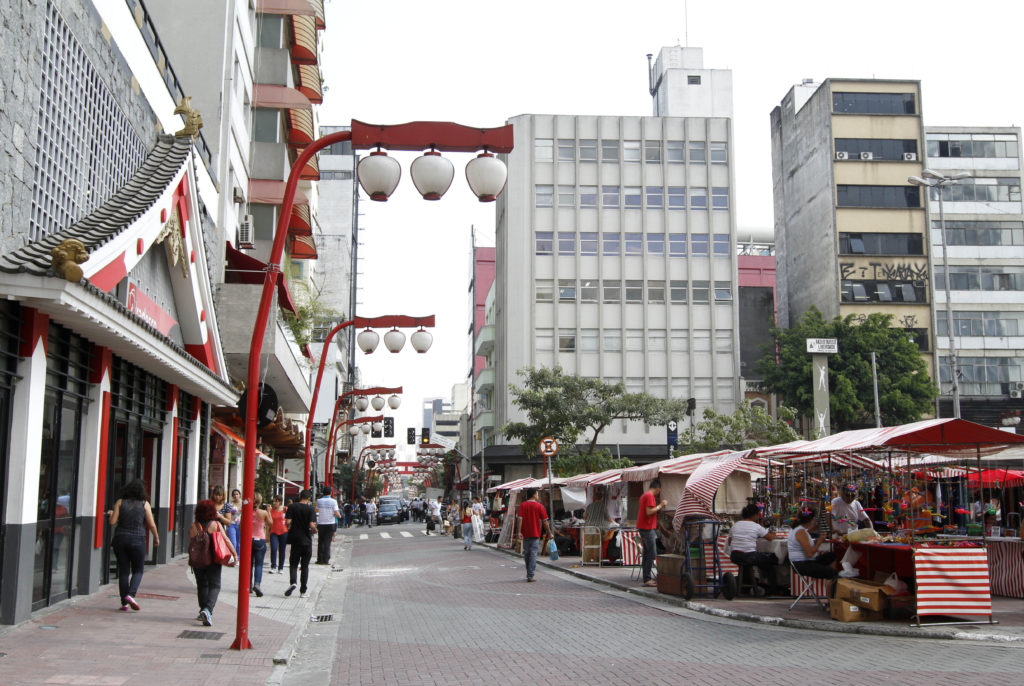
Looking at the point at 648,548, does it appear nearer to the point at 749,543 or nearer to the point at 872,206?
the point at 749,543

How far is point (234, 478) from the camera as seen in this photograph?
33312 millimetres

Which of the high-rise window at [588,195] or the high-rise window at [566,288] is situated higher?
the high-rise window at [588,195]

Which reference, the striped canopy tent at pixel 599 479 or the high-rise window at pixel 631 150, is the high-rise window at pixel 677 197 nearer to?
the high-rise window at pixel 631 150

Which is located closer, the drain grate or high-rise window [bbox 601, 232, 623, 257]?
the drain grate

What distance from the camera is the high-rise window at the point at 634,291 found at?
194 ft

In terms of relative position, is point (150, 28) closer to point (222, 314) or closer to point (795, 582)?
point (222, 314)

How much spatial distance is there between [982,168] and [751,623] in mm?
56513

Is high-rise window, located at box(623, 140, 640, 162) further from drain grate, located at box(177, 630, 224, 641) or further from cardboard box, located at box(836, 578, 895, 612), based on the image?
drain grate, located at box(177, 630, 224, 641)

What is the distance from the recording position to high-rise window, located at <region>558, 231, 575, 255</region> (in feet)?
195

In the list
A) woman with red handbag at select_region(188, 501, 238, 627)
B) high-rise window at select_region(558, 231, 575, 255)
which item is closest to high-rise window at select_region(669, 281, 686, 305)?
high-rise window at select_region(558, 231, 575, 255)

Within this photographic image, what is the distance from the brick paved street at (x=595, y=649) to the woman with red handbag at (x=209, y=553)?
1.31m

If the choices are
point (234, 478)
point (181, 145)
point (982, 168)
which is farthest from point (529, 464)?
point (181, 145)

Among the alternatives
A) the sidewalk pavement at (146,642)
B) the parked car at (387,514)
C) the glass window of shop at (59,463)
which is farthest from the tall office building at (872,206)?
the glass window of shop at (59,463)

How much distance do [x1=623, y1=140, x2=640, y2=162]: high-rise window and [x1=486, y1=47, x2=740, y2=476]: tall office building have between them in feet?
0.20
